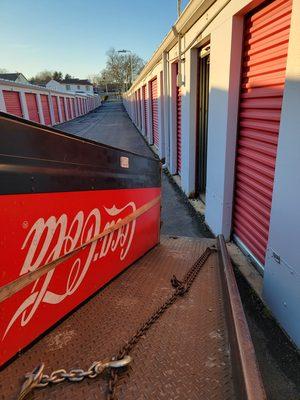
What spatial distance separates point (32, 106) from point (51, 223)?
26144 millimetres

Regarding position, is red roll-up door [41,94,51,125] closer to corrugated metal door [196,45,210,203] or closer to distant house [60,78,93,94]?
corrugated metal door [196,45,210,203]

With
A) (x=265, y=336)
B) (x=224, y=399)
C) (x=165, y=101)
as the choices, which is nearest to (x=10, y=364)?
(x=224, y=399)

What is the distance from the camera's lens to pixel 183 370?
1.62m

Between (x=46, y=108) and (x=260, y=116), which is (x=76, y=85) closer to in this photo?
(x=46, y=108)

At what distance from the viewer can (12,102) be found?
21.5 metres

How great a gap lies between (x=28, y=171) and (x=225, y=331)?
61.6 inches

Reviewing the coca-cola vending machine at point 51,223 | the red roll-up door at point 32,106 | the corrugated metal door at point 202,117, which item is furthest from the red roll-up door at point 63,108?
the coca-cola vending machine at point 51,223

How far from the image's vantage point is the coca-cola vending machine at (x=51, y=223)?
57.4 inches

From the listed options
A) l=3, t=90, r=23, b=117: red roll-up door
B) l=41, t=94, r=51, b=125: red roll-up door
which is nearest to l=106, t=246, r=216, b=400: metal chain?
l=3, t=90, r=23, b=117: red roll-up door

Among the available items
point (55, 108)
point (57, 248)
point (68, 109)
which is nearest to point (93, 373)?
point (57, 248)

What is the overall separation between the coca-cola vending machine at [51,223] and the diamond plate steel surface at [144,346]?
4.2 inches

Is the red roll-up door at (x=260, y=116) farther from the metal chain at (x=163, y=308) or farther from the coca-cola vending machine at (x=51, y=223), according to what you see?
the coca-cola vending machine at (x=51, y=223)

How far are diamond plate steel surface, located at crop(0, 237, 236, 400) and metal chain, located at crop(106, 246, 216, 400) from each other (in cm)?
3

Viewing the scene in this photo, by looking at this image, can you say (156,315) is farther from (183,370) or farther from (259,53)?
(259,53)
